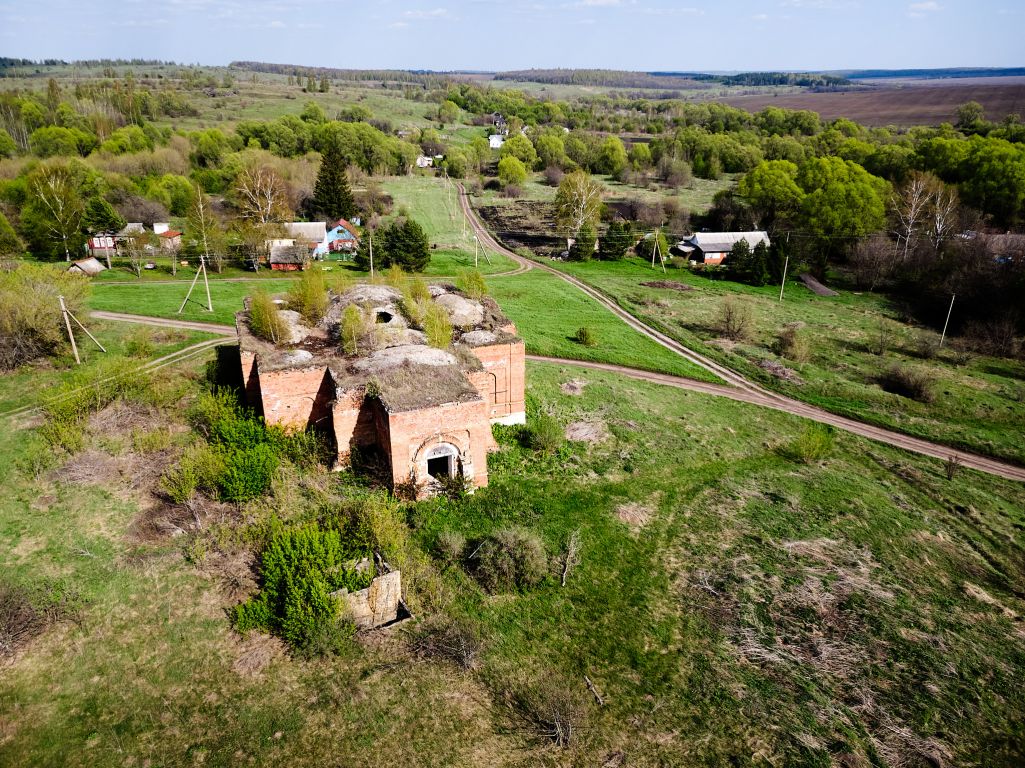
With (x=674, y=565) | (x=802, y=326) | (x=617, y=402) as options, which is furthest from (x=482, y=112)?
(x=674, y=565)

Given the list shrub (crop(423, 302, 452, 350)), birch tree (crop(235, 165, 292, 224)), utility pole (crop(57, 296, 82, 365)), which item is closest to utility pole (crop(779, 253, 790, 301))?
shrub (crop(423, 302, 452, 350))

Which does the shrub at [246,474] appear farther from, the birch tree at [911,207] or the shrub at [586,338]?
the birch tree at [911,207]

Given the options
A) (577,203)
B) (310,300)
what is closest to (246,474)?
(310,300)

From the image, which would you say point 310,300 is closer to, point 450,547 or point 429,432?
point 429,432

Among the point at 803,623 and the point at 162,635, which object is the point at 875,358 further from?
the point at 162,635

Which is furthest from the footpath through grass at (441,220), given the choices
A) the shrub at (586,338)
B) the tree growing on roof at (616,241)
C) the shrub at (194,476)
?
the shrub at (194,476)

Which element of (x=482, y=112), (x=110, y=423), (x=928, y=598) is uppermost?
(x=482, y=112)
